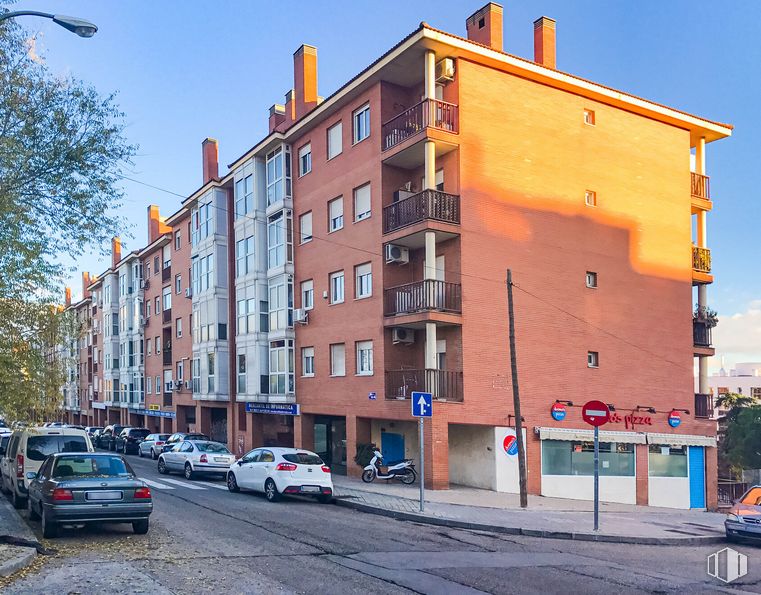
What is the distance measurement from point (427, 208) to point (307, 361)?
9724mm

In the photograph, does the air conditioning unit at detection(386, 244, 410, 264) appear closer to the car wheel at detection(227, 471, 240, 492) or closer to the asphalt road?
the car wheel at detection(227, 471, 240, 492)

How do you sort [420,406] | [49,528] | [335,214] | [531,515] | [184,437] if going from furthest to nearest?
1. [184,437]
2. [335,214]
3. [531,515]
4. [420,406]
5. [49,528]

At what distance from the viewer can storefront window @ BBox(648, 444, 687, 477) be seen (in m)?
26.7

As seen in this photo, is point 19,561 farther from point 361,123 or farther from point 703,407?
point 703,407

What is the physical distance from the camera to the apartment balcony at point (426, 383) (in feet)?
72.5

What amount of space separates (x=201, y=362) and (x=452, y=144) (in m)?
21.3

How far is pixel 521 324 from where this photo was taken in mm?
24328

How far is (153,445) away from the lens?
120 feet

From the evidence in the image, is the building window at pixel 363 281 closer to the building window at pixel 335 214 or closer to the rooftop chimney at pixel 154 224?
the building window at pixel 335 214

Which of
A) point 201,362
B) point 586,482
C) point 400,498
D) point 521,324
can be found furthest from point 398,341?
point 201,362

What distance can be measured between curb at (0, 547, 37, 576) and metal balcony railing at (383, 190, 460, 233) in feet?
49.0

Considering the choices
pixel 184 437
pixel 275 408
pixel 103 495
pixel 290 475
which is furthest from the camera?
pixel 184 437

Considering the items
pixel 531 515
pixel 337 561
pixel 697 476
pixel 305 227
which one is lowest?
pixel 697 476

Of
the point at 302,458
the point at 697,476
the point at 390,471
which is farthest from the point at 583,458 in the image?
A: the point at 302,458
